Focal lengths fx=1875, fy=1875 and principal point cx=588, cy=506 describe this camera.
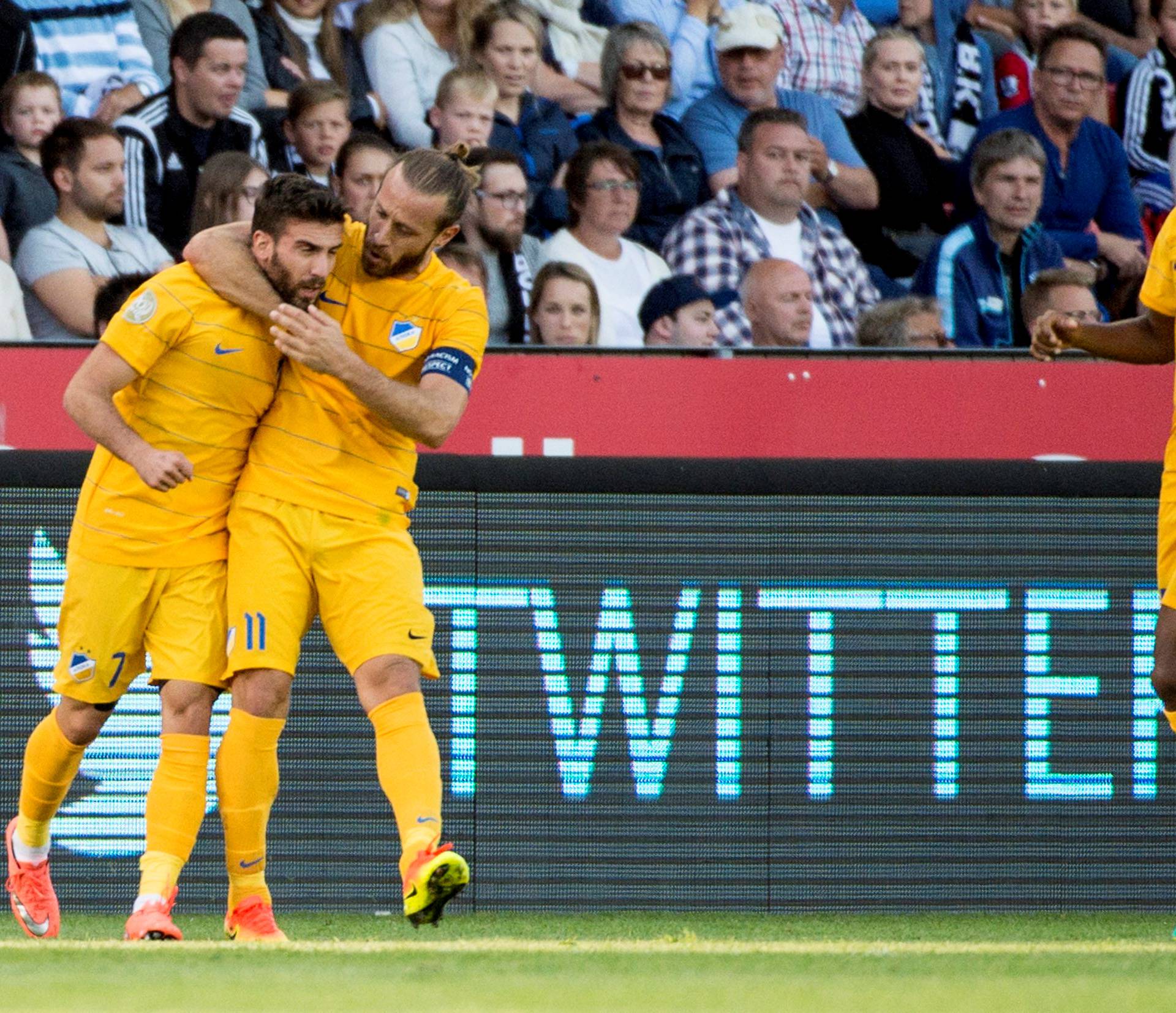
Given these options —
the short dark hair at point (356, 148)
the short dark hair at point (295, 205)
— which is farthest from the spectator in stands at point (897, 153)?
the short dark hair at point (295, 205)

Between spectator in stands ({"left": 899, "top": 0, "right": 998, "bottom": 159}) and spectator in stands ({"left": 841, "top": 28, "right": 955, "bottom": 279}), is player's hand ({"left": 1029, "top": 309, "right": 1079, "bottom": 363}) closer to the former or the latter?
spectator in stands ({"left": 841, "top": 28, "right": 955, "bottom": 279})

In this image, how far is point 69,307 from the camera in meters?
7.17

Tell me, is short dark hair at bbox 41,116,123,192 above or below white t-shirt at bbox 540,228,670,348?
above

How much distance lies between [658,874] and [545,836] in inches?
12.9

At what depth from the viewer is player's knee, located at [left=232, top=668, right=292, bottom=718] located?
4281 mm

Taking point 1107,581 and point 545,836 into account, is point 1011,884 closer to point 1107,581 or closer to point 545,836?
point 1107,581

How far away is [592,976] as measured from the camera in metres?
3.35

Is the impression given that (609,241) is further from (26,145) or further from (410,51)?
(26,145)

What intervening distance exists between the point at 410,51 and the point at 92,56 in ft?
4.11

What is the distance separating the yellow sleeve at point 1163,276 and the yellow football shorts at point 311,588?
196cm

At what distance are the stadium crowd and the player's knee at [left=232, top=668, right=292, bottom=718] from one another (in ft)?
10.5

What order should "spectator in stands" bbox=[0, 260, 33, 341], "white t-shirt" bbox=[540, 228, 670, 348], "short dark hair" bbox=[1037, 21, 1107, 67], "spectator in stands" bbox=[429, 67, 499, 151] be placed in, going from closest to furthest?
"spectator in stands" bbox=[0, 260, 33, 341] < "white t-shirt" bbox=[540, 228, 670, 348] < "spectator in stands" bbox=[429, 67, 499, 151] < "short dark hair" bbox=[1037, 21, 1107, 67]

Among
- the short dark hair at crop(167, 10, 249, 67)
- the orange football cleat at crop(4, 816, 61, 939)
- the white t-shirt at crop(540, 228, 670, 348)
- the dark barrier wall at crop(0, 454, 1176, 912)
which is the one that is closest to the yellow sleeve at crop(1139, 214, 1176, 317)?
the dark barrier wall at crop(0, 454, 1176, 912)

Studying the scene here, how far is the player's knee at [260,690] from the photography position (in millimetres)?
4281
